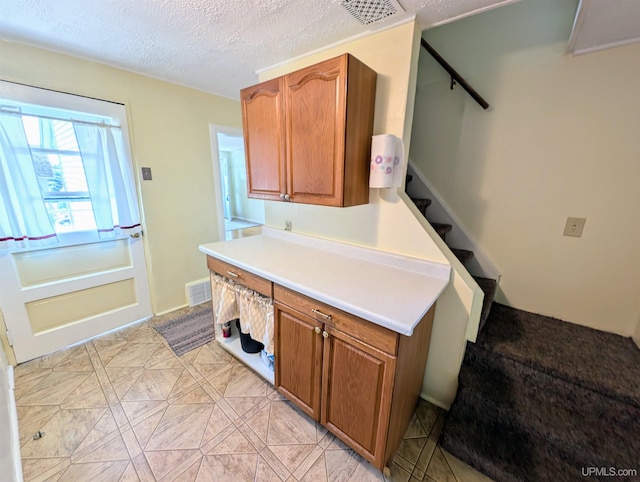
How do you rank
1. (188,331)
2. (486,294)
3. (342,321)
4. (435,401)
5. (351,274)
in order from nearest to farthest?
(342,321) < (351,274) < (435,401) < (486,294) < (188,331)

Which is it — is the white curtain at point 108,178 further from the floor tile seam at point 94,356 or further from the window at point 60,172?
the floor tile seam at point 94,356

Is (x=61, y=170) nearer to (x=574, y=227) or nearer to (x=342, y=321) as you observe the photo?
(x=342, y=321)

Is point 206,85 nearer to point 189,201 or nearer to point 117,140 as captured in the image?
point 117,140

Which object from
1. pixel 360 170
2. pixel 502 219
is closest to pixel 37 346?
pixel 360 170

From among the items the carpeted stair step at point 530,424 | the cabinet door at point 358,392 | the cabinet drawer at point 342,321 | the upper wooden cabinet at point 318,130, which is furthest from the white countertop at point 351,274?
the carpeted stair step at point 530,424

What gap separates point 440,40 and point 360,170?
4.81 feet

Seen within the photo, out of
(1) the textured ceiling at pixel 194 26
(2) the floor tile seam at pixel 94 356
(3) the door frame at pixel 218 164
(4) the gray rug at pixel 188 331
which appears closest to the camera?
(1) the textured ceiling at pixel 194 26

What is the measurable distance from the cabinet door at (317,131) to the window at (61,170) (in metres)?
1.62

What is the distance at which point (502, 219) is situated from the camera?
1901mm

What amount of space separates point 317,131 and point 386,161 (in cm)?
43

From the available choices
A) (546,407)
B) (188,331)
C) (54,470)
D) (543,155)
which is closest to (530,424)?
(546,407)

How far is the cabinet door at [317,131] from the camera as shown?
1310 mm

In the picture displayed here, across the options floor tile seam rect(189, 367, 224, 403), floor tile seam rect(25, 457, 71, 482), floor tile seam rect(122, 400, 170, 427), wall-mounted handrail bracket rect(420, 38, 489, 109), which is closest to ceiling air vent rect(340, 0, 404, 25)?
wall-mounted handrail bracket rect(420, 38, 489, 109)

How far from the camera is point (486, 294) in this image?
175cm
